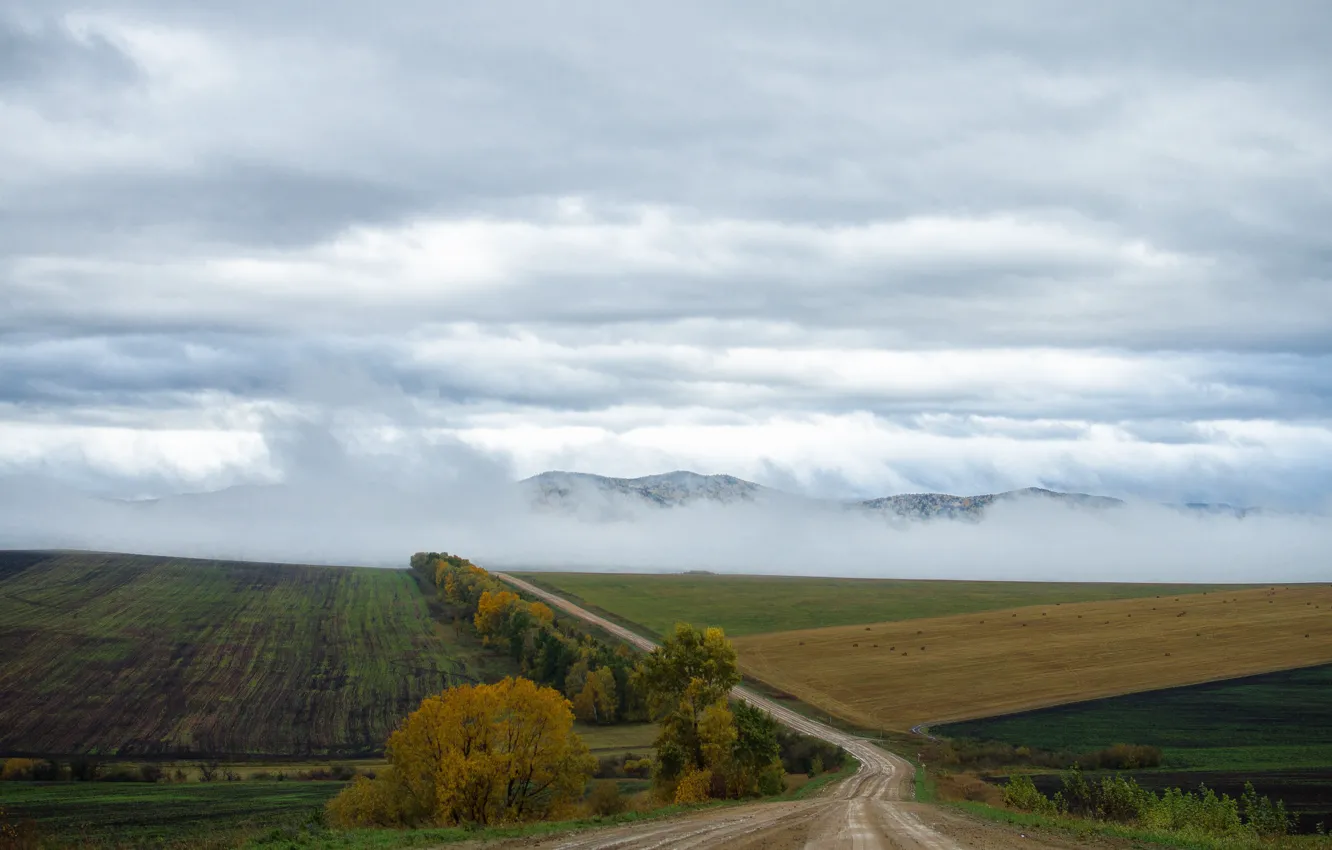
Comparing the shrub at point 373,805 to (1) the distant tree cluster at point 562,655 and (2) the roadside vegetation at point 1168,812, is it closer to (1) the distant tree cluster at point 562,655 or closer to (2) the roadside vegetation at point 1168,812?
(1) the distant tree cluster at point 562,655

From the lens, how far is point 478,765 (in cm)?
5516

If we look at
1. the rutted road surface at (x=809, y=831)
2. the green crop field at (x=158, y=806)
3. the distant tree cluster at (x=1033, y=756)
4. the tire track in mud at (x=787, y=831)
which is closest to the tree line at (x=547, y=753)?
the green crop field at (x=158, y=806)

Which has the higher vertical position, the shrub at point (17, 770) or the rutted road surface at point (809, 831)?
the rutted road surface at point (809, 831)

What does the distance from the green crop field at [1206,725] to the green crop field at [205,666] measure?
61972 mm

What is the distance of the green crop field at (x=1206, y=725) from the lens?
3123 inches

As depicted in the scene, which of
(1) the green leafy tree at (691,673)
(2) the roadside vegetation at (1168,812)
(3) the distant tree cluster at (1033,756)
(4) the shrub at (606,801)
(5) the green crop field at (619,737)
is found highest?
(1) the green leafy tree at (691,673)

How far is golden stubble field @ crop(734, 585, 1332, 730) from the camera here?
116 m

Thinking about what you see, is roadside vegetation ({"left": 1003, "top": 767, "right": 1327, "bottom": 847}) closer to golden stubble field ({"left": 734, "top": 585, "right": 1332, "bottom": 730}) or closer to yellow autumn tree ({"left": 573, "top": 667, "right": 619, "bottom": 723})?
golden stubble field ({"left": 734, "top": 585, "right": 1332, "bottom": 730})

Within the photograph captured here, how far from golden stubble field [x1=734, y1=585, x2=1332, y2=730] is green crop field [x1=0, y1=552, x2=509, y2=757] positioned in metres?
44.5

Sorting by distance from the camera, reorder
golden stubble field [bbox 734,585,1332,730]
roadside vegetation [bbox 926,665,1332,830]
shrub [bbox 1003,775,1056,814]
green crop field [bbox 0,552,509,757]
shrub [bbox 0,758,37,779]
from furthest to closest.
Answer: golden stubble field [bbox 734,585,1332,730] → green crop field [bbox 0,552,509,757] → shrub [bbox 0,758,37,779] → roadside vegetation [bbox 926,665,1332,830] → shrub [bbox 1003,775,1056,814]

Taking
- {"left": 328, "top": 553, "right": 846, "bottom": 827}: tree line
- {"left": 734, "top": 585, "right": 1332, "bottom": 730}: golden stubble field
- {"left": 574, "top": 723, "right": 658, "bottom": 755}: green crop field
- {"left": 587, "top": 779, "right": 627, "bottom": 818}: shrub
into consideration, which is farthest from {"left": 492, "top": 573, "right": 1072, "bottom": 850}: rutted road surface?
{"left": 734, "top": 585, "right": 1332, "bottom": 730}: golden stubble field

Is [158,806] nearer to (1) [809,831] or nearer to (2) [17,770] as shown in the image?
(2) [17,770]

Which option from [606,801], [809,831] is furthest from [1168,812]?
[606,801]

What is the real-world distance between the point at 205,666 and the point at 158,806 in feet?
196
